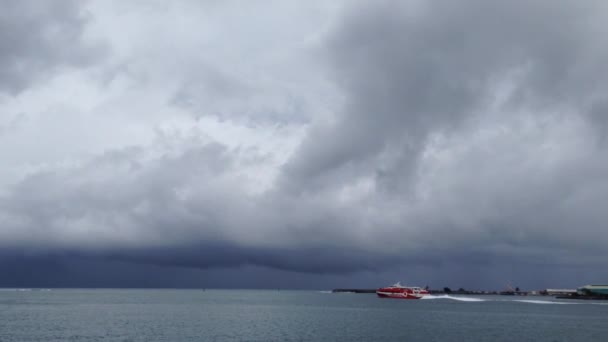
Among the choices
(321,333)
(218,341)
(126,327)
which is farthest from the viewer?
(126,327)

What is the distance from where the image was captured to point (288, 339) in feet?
296

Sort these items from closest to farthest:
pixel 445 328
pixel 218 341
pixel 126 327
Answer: pixel 218 341, pixel 126 327, pixel 445 328

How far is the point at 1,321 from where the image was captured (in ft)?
398

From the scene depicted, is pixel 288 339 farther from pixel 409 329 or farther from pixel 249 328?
pixel 409 329

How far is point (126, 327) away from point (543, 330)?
277ft

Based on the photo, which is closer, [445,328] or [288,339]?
[288,339]

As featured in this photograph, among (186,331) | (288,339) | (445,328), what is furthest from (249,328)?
(445,328)

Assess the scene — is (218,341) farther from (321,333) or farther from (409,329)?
(409,329)

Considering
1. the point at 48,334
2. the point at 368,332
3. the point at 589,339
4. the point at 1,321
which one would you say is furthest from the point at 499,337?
the point at 1,321

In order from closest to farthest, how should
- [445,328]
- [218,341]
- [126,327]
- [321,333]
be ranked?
[218,341] < [321,333] < [126,327] < [445,328]

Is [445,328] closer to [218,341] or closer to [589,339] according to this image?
[589,339]

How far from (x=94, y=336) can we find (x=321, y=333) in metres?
39.3

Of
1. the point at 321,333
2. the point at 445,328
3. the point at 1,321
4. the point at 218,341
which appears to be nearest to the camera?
the point at 218,341

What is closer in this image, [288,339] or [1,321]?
[288,339]
